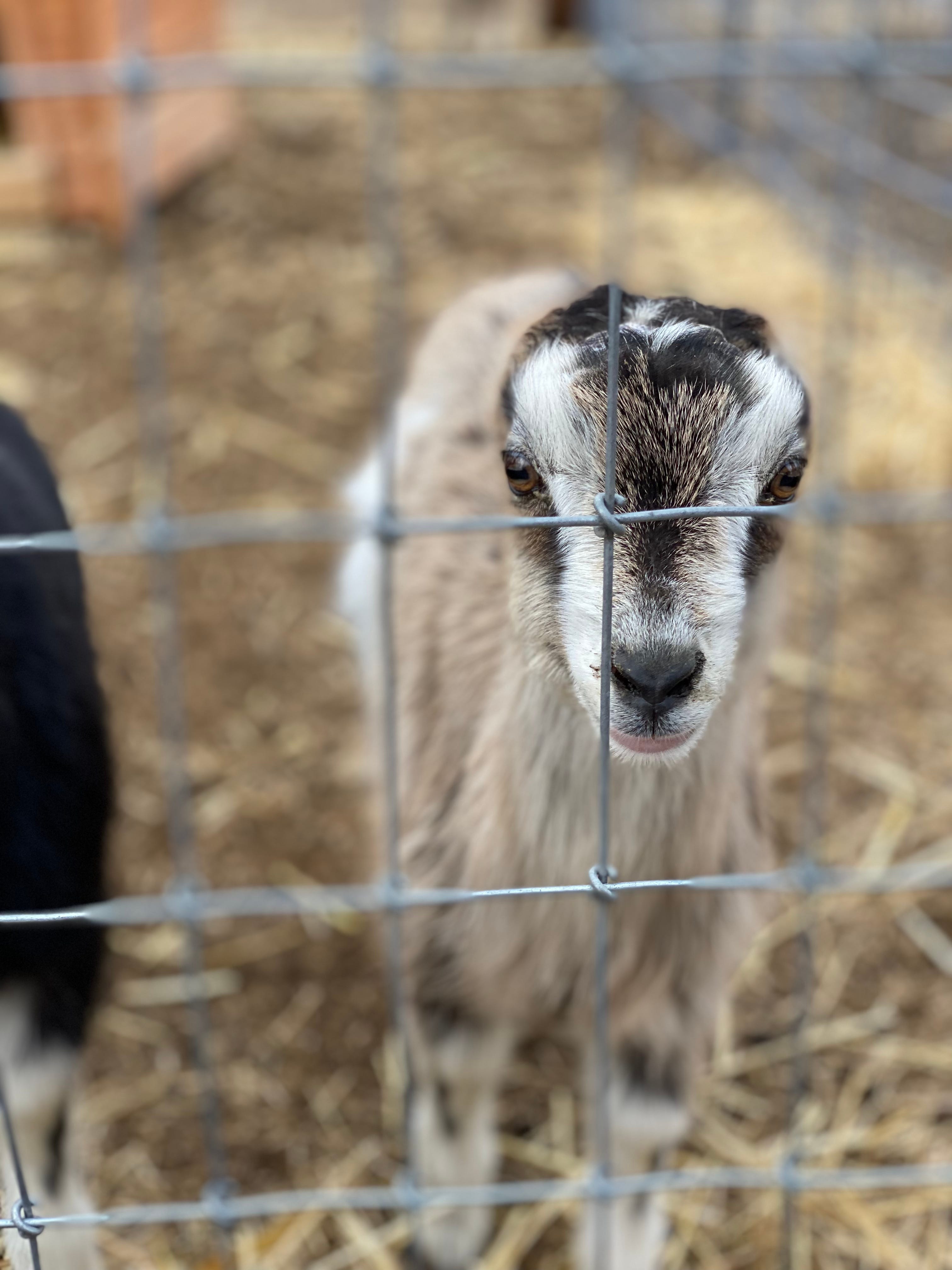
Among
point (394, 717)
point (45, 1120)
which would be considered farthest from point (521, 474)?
point (45, 1120)

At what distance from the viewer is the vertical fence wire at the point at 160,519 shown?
7.91 ft

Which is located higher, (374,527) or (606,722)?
(374,527)

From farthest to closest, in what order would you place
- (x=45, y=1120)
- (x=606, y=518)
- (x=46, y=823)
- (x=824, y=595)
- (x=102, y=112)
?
(x=102, y=112) → (x=824, y=595) → (x=45, y=1120) → (x=46, y=823) → (x=606, y=518)

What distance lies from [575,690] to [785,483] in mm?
367

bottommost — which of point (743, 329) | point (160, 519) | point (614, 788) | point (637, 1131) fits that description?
point (637, 1131)

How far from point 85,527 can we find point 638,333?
322cm

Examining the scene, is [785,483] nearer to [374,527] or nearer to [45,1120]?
[374,527]

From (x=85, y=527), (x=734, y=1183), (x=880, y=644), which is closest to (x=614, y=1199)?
(x=734, y=1183)

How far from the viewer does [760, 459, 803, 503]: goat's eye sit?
1648 mm

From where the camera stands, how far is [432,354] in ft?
10.7

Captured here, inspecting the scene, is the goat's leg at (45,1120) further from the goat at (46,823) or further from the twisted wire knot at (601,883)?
the twisted wire knot at (601,883)

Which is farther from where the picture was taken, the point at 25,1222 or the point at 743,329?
the point at 743,329

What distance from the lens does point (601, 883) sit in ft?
5.37

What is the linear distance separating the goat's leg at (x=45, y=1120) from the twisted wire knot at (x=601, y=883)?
111 centimetres
